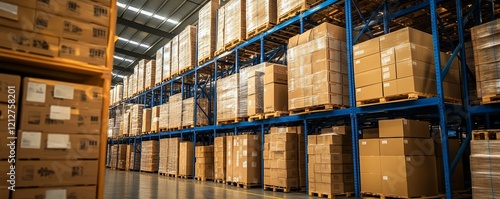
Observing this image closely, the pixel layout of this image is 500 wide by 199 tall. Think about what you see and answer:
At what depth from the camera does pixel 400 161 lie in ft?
18.1

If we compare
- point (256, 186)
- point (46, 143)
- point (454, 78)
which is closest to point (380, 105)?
point (454, 78)

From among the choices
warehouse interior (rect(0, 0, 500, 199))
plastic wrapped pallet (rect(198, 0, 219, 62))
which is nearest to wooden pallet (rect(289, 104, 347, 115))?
warehouse interior (rect(0, 0, 500, 199))

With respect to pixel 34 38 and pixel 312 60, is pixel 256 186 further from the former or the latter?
pixel 34 38

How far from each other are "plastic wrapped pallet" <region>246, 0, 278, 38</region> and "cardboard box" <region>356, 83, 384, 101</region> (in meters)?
3.22

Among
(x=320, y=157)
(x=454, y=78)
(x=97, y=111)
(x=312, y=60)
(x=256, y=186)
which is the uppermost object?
(x=312, y=60)

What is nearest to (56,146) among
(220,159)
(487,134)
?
(487,134)

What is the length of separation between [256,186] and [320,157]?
256 cm

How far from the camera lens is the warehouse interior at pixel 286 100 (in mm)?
2766

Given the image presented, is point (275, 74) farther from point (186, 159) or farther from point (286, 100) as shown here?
A: point (186, 159)

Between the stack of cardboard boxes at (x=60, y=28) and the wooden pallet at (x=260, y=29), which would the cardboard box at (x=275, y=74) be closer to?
the wooden pallet at (x=260, y=29)

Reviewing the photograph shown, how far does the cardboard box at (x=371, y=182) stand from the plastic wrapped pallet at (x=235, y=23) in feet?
16.7

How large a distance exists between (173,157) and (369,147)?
27.3 feet

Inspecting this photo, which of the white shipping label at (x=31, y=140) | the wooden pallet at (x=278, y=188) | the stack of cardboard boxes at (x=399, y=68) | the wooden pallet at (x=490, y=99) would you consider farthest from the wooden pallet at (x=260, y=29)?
the white shipping label at (x=31, y=140)

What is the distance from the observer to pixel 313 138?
6.99 meters
